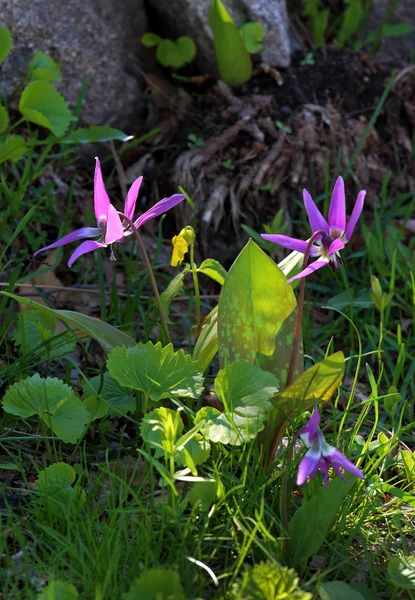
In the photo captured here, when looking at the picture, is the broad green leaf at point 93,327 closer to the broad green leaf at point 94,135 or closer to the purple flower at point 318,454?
the purple flower at point 318,454

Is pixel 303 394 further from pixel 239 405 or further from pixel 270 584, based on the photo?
pixel 270 584

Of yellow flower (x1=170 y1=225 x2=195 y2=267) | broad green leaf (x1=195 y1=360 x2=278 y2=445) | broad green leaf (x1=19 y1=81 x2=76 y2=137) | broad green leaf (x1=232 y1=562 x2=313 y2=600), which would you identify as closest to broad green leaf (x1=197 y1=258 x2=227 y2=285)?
yellow flower (x1=170 y1=225 x2=195 y2=267)

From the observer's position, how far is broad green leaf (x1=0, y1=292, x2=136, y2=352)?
1.72 metres

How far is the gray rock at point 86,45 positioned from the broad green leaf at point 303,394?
195cm

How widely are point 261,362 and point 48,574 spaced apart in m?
0.67

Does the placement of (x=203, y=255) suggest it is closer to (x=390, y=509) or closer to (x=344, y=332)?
(x=344, y=332)

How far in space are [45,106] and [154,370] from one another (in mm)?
1298

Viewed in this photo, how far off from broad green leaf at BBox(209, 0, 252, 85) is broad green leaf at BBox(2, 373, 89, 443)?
187cm

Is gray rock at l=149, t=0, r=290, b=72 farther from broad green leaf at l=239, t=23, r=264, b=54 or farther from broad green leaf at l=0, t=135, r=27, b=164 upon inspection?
broad green leaf at l=0, t=135, r=27, b=164

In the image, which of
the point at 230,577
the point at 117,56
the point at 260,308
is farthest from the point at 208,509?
the point at 117,56

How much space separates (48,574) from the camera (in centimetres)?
135

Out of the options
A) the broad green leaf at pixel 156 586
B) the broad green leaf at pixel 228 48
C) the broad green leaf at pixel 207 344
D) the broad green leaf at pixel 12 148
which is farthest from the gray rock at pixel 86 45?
the broad green leaf at pixel 156 586

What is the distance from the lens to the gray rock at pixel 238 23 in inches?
125

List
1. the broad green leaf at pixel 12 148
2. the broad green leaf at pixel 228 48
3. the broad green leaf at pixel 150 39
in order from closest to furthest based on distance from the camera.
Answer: the broad green leaf at pixel 12 148 → the broad green leaf at pixel 228 48 → the broad green leaf at pixel 150 39
